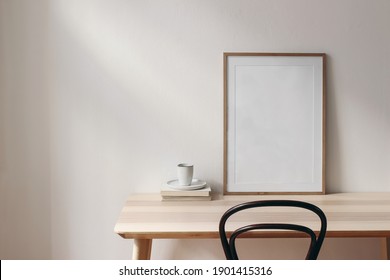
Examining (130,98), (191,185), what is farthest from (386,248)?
(130,98)

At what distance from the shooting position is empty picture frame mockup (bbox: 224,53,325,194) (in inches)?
90.4

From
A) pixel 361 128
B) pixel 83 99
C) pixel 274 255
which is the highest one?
pixel 83 99

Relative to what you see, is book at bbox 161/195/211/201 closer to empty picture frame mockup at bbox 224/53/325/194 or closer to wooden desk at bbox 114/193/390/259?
wooden desk at bbox 114/193/390/259

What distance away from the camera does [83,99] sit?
229cm

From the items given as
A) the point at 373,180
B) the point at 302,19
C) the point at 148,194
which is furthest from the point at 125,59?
the point at 373,180

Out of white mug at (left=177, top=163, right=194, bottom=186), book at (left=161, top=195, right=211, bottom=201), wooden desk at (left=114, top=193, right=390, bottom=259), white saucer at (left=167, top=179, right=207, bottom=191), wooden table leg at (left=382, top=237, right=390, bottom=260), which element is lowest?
wooden table leg at (left=382, top=237, right=390, bottom=260)

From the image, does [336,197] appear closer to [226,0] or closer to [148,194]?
[148,194]

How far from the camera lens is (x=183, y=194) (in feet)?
7.13

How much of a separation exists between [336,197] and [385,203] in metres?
Result: 0.22

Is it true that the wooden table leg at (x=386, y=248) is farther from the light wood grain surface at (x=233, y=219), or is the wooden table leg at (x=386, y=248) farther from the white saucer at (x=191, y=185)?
the white saucer at (x=191, y=185)

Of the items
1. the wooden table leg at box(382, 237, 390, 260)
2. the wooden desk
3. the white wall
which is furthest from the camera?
the white wall

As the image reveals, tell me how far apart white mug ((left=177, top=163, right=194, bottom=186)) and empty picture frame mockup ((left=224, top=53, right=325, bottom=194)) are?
207 millimetres

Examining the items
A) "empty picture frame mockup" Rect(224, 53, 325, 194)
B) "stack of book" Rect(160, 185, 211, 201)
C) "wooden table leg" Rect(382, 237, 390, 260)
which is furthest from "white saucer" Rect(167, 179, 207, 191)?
"wooden table leg" Rect(382, 237, 390, 260)

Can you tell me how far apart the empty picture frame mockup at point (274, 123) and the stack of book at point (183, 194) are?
18 centimetres
